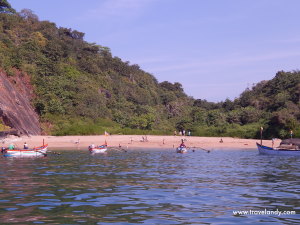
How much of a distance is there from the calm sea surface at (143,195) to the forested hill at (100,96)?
103 ft

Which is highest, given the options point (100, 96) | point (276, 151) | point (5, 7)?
point (5, 7)

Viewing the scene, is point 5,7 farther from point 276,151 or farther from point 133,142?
point 276,151

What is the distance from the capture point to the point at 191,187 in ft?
65.3

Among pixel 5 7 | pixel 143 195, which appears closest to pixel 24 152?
pixel 143 195

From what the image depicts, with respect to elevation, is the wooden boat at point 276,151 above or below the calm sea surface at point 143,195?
above

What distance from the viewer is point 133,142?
56594 mm

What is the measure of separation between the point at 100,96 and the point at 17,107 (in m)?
20.7

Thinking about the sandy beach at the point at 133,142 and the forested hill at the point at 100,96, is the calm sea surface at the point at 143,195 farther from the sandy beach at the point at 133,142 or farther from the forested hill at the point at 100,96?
the forested hill at the point at 100,96

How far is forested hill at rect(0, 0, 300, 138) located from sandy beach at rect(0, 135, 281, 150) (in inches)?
124

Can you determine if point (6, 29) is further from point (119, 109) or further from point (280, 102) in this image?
point (280, 102)

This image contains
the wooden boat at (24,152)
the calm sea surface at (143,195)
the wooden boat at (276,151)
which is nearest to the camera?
the calm sea surface at (143,195)

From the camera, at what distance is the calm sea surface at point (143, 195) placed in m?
13.1

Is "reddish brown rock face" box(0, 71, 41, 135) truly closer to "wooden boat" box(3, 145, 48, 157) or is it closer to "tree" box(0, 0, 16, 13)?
"wooden boat" box(3, 145, 48, 157)

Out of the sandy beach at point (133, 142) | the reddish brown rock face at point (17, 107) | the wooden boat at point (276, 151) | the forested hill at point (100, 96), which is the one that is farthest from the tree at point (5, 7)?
the wooden boat at point (276, 151)
